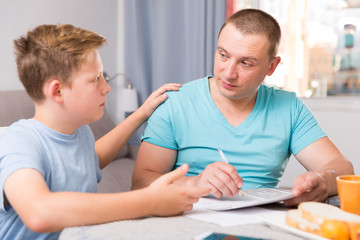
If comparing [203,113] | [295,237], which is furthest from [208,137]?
[295,237]

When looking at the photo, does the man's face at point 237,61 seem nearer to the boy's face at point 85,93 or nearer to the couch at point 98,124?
the boy's face at point 85,93

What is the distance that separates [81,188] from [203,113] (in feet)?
1.93

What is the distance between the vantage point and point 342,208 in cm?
86

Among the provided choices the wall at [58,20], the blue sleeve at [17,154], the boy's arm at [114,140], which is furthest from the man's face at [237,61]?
the wall at [58,20]

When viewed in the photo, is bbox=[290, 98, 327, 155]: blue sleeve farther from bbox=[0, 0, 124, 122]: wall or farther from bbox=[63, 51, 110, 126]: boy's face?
bbox=[0, 0, 124, 122]: wall

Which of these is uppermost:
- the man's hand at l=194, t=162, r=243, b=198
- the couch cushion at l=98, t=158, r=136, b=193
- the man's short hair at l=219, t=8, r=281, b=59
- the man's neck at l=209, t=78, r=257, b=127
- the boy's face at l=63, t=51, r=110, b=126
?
the man's short hair at l=219, t=8, r=281, b=59

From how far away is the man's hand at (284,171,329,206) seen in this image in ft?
3.13

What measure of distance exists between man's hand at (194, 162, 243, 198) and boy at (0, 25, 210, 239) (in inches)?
5.7

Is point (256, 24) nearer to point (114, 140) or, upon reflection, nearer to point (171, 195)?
point (114, 140)

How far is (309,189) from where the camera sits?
39.2 inches

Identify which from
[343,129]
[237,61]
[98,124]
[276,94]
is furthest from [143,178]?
[343,129]

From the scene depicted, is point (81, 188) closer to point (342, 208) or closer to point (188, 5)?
point (342, 208)

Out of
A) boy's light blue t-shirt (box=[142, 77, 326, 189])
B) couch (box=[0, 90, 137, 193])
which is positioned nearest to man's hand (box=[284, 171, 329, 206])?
boy's light blue t-shirt (box=[142, 77, 326, 189])

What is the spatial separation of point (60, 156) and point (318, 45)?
276cm
